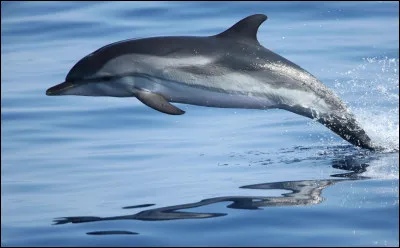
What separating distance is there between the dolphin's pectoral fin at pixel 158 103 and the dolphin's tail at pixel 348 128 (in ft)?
4.15

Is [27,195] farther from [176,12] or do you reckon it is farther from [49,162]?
[176,12]

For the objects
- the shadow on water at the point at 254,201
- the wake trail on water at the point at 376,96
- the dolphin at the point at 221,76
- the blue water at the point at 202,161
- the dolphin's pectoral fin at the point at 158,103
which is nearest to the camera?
the blue water at the point at 202,161

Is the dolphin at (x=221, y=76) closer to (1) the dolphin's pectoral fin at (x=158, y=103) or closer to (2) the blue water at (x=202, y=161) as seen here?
(1) the dolphin's pectoral fin at (x=158, y=103)

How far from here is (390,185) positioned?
294 inches

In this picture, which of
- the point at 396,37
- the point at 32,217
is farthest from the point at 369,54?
the point at 32,217

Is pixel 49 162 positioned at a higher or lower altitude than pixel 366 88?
lower

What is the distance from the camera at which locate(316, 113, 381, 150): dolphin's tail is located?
8.87m

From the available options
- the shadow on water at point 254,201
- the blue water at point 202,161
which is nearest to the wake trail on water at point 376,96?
the blue water at point 202,161

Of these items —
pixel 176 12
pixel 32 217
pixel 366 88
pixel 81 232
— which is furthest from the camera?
pixel 176 12

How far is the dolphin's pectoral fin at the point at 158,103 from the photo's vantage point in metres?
8.52

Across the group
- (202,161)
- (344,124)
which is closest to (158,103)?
(202,161)

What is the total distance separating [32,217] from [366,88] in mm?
5488

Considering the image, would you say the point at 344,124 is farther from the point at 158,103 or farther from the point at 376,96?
the point at 376,96

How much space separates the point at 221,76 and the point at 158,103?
0.58 meters
